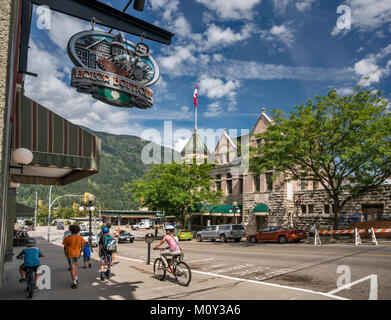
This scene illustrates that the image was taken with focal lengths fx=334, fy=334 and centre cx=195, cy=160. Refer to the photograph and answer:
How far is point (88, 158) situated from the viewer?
8.98 m

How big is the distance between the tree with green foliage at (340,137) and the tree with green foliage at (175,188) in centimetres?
1336

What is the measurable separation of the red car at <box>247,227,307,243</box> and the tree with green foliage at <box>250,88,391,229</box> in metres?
4.38

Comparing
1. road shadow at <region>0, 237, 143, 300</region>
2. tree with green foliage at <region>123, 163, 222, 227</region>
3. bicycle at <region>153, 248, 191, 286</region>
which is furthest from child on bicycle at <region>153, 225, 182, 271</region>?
tree with green foliage at <region>123, 163, 222, 227</region>

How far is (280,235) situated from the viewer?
2606 cm

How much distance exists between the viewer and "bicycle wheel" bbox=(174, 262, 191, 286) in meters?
9.25

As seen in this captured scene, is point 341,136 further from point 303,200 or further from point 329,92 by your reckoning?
point 303,200

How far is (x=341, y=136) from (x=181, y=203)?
18849mm

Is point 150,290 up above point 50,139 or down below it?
below

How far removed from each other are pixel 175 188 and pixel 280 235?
14333mm

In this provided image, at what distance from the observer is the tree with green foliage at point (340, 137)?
22703mm

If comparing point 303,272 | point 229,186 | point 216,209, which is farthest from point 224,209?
point 303,272

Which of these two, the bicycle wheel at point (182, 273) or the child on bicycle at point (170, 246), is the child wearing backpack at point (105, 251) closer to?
the child on bicycle at point (170, 246)

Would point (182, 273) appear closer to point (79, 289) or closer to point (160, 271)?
point (160, 271)
